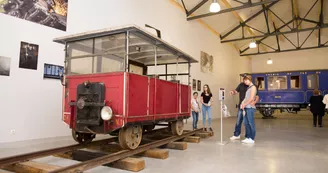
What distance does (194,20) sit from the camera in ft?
43.3

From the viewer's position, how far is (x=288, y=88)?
1458 cm

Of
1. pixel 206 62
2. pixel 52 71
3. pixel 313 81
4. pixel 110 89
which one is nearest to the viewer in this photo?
pixel 110 89

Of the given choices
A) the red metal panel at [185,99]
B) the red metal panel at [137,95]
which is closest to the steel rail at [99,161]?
the red metal panel at [137,95]

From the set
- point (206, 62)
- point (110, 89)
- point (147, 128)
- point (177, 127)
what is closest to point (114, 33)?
point (110, 89)

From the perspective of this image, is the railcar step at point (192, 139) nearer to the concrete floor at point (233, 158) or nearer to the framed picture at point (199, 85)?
the concrete floor at point (233, 158)

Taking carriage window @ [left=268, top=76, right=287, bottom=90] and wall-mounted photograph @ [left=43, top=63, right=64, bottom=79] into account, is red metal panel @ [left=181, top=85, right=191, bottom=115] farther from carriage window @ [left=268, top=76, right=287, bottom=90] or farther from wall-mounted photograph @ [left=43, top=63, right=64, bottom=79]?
carriage window @ [left=268, top=76, right=287, bottom=90]

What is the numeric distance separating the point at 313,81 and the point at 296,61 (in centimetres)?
816

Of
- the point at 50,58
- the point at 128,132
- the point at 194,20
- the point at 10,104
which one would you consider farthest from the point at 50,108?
the point at 194,20

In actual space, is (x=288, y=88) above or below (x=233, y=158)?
above

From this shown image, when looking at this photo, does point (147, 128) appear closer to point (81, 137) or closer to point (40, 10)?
point (81, 137)

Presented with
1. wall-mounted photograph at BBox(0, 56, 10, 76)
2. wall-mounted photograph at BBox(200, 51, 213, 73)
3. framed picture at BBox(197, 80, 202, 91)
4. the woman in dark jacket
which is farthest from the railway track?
wall-mounted photograph at BBox(200, 51, 213, 73)

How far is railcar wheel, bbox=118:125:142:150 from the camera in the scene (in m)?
3.87

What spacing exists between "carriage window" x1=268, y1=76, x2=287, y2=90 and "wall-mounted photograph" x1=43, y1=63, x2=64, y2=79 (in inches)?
535

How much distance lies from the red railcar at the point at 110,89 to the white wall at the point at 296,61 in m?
20.2
